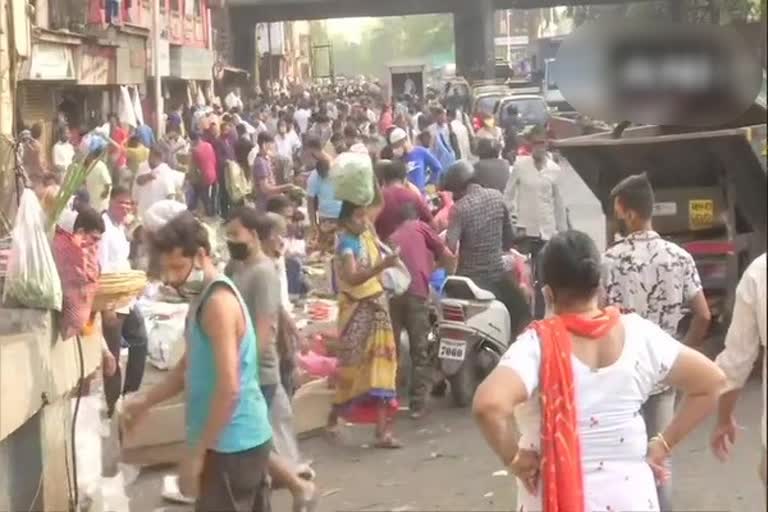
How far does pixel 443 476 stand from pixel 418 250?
1664mm

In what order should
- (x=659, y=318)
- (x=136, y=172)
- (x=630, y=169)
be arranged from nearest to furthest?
(x=659, y=318) → (x=630, y=169) → (x=136, y=172)

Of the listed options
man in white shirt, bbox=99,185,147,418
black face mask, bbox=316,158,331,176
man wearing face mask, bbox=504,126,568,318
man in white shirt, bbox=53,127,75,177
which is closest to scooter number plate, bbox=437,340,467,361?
man wearing face mask, bbox=504,126,568,318

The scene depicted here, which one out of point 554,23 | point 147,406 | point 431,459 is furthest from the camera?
point 554,23

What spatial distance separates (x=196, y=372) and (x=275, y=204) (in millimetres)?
4119

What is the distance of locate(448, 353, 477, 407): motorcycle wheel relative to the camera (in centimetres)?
954

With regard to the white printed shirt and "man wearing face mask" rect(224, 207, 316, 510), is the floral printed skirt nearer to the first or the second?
"man wearing face mask" rect(224, 207, 316, 510)

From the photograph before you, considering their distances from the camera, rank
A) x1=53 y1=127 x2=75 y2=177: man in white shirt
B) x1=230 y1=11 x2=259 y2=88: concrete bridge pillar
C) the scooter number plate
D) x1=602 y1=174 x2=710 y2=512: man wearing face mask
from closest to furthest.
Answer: x1=602 y1=174 x2=710 y2=512: man wearing face mask
the scooter number plate
x1=53 y1=127 x2=75 y2=177: man in white shirt
x1=230 y1=11 x2=259 y2=88: concrete bridge pillar

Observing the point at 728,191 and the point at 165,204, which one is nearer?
the point at 165,204

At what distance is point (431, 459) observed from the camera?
836 cm

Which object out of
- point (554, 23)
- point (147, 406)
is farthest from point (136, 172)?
point (554, 23)

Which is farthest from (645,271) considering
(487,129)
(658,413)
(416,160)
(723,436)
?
(487,129)

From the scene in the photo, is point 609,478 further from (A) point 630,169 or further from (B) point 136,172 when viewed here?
(B) point 136,172

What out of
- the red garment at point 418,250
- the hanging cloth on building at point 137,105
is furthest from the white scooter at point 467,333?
the hanging cloth on building at point 137,105

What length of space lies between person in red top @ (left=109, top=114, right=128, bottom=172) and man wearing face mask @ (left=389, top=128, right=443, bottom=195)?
282 cm
